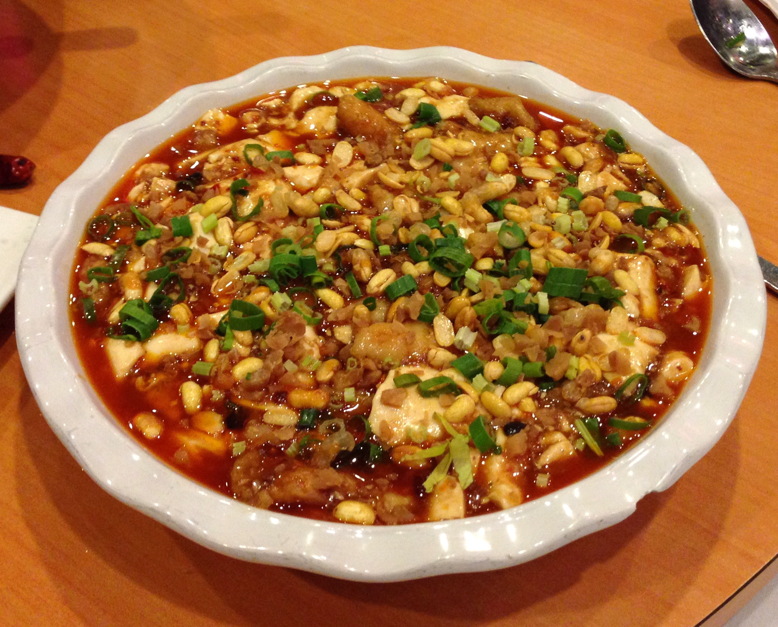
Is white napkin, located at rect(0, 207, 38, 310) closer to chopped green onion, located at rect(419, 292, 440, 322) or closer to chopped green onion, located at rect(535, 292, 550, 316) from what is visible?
chopped green onion, located at rect(419, 292, 440, 322)

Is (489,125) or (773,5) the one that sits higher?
(773,5)

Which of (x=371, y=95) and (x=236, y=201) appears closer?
(x=236, y=201)

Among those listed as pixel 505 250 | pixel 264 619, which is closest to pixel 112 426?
pixel 264 619

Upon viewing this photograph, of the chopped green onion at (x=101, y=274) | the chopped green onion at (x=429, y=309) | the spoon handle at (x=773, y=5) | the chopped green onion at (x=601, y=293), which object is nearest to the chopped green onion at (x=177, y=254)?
the chopped green onion at (x=101, y=274)

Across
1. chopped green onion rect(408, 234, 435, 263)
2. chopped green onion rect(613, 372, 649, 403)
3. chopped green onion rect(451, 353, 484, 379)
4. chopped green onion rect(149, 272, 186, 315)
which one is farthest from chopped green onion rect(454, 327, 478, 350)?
chopped green onion rect(149, 272, 186, 315)

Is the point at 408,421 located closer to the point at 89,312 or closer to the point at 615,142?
the point at 89,312

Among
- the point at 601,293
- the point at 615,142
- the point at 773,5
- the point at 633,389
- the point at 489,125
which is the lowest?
the point at 633,389

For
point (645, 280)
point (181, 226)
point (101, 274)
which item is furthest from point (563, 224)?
point (101, 274)
